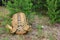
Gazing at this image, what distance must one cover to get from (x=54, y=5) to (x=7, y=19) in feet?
4.31

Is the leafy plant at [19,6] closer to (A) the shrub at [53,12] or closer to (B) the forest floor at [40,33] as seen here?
(B) the forest floor at [40,33]

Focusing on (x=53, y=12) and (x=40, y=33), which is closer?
(x=40, y=33)

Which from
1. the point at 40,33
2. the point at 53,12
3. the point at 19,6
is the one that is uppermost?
the point at 19,6

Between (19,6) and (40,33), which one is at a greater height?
(19,6)

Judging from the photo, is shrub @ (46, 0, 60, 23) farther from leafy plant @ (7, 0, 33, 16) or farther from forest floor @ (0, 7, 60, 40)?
leafy plant @ (7, 0, 33, 16)

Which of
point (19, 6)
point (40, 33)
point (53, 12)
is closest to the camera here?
point (40, 33)

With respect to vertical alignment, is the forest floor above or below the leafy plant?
below

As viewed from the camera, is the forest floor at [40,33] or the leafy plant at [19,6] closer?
the forest floor at [40,33]

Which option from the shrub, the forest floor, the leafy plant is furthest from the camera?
the shrub

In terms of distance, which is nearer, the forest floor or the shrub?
the forest floor

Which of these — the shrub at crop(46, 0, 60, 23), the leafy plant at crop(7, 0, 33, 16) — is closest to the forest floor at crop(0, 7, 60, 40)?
the shrub at crop(46, 0, 60, 23)

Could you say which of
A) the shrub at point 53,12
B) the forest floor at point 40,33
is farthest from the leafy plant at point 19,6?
the shrub at point 53,12

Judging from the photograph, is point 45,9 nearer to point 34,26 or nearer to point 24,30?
point 34,26

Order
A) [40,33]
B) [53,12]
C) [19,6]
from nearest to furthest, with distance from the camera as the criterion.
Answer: [40,33] → [19,6] → [53,12]
